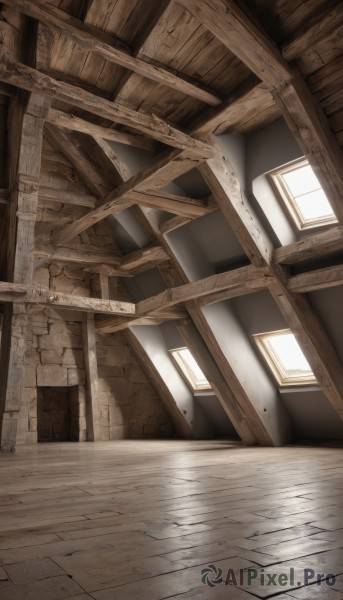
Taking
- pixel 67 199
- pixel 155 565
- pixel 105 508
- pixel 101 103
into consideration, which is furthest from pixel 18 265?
pixel 155 565

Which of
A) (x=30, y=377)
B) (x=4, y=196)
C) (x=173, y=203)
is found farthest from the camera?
(x=30, y=377)

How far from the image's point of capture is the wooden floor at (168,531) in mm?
1518

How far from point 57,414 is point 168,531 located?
646 cm

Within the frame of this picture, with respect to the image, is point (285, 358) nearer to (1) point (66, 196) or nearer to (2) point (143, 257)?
(2) point (143, 257)

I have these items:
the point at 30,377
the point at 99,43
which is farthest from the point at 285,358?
the point at 99,43

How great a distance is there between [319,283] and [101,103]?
2667 mm

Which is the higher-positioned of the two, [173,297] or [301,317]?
[173,297]

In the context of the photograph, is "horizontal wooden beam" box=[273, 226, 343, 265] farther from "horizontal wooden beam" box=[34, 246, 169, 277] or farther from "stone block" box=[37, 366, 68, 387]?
"stone block" box=[37, 366, 68, 387]

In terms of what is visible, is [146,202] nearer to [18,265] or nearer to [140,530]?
[18,265]

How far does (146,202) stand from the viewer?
5.40 meters

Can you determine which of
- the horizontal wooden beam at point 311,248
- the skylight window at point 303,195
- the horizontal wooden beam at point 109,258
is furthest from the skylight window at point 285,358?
the horizontal wooden beam at point 109,258

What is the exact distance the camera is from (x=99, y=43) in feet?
13.0

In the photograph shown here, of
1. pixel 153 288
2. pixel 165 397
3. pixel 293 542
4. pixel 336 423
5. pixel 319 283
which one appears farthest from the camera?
pixel 165 397

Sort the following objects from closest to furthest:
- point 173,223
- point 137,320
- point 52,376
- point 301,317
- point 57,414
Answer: point 301,317 < point 173,223 < point 137,320 < point 52,376 < point 57,414
